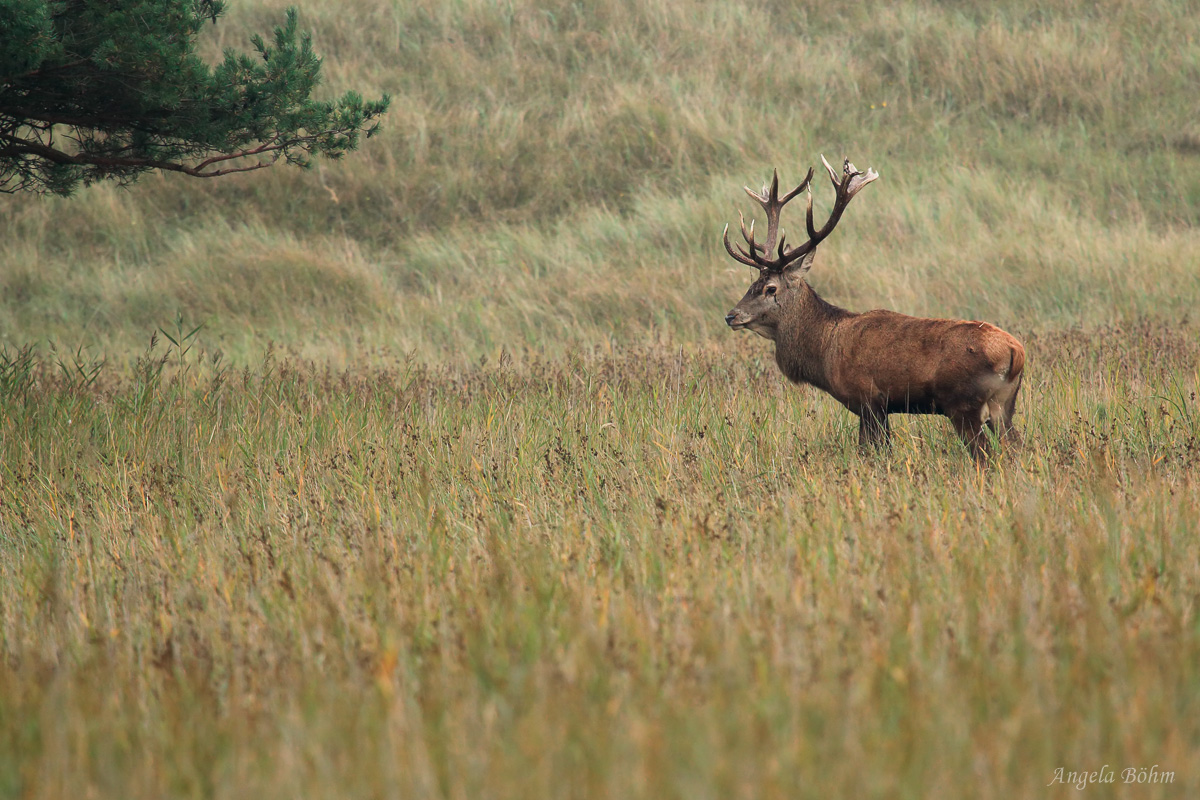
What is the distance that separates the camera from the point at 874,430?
588cm

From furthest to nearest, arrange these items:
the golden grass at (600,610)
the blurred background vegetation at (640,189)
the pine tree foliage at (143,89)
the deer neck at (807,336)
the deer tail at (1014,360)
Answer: the blurred background vegetation at (640,189) < the deer neck at (807,336) < the pine tree foliage at (143,89) < the deer tail at (1014,360) < the golden grass at (600,610)

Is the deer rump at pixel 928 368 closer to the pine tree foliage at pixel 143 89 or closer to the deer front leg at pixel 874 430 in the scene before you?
the deer front leg at pixel 874 430

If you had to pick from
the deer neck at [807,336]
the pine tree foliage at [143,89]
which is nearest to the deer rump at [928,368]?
the deer neck at [807,336]

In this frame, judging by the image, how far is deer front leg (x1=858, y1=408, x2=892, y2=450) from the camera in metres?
5.71

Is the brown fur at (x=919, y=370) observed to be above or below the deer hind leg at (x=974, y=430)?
above

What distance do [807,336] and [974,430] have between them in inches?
52.5

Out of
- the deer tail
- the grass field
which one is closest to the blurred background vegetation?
the grass field

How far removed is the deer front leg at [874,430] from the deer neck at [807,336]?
53 cm

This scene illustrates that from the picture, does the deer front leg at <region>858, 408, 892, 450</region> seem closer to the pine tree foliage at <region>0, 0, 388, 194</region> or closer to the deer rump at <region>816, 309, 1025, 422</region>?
the deer rump at <region>816, 309, 1025, 422</region>

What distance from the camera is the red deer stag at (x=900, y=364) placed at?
5.46 meters

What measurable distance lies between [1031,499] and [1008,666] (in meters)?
1.45

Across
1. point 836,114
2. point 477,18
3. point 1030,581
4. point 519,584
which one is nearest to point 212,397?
point 519,584

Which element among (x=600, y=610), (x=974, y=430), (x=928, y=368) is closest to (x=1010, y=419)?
(x=974, y=430)

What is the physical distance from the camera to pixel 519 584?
3.49m
